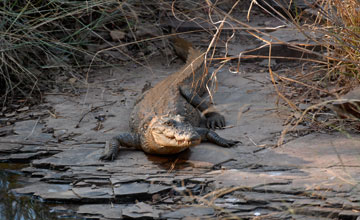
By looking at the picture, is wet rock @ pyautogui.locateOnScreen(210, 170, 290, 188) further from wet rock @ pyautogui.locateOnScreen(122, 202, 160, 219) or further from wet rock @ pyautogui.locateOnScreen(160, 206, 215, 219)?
wet rock @ pyautogui.locateOnScreen(122, 202, 160, 219)

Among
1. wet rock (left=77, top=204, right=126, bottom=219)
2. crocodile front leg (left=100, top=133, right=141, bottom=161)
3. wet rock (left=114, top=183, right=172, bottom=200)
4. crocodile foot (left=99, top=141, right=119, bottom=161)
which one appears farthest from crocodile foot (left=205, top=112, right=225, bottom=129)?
wet rock (left=77, top=204, right=126, bottom=219)

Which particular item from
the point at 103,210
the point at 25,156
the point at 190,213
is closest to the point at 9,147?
the point at 25,156

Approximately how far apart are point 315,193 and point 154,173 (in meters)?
1.40

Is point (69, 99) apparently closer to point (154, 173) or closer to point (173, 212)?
point (154, 173)

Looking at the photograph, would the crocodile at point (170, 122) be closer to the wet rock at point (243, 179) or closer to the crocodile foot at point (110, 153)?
the crocodile foot at point (110, 153)

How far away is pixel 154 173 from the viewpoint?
4645mm

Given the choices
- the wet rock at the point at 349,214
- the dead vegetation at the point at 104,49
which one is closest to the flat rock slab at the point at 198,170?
the wet rock at the point at 349,214

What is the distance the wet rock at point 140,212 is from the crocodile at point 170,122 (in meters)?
0.76

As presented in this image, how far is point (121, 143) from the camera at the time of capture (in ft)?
17.0

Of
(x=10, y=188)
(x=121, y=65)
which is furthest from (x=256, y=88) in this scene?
(x=10, y=188)

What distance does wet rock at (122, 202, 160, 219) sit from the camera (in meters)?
3.99

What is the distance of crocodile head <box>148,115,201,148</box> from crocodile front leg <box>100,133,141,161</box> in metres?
0.26

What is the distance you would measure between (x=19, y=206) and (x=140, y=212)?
41.4 inches

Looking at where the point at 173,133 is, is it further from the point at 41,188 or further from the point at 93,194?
the point at 41,188
